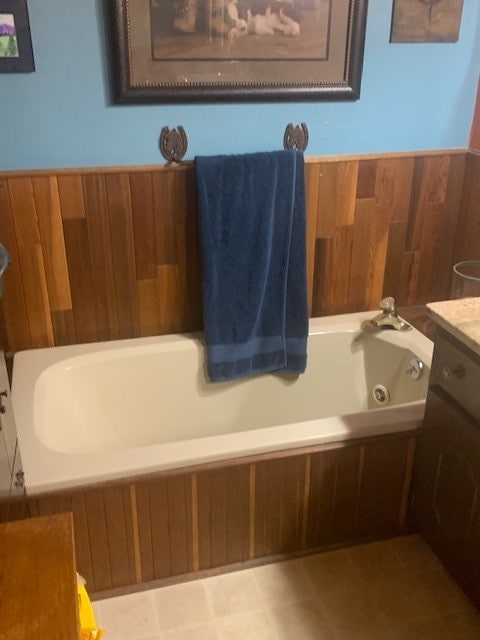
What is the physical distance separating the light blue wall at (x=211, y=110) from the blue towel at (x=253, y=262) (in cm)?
12

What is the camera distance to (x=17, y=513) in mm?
1573

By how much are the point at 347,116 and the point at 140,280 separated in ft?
3.01

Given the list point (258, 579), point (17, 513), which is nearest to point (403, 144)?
point (258, 579)

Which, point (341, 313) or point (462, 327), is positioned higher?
point (462, 327)

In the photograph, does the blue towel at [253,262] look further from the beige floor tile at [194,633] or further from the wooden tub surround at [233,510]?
the beige floor tile at [194,633]

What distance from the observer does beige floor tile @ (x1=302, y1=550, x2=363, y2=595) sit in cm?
188

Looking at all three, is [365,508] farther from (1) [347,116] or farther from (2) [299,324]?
(1) [347,116]

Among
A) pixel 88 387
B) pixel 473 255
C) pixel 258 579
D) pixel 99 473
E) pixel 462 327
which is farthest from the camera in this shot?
pixel 473 255

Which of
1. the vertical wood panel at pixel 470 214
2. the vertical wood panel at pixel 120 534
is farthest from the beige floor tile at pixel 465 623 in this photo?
the vertical wood panel at pixel 470 214

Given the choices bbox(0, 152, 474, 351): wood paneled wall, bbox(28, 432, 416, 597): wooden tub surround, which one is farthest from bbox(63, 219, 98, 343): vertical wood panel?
bbox(28, 432, 416, 597): wooden tub surround

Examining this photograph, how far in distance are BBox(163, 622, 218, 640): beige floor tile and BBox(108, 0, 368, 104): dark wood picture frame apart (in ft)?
5.11

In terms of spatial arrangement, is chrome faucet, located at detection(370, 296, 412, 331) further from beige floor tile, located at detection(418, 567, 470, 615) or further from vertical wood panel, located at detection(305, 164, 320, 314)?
beige floor tile, located at detection(418, 567, 470, 615)

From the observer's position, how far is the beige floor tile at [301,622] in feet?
5.66

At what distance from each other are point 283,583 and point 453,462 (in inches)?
24.8
